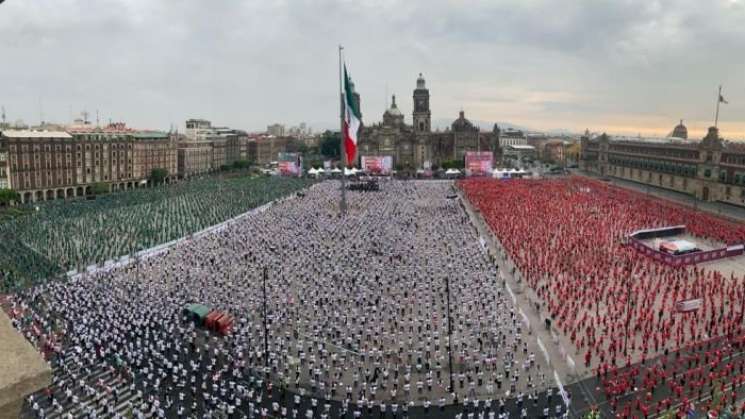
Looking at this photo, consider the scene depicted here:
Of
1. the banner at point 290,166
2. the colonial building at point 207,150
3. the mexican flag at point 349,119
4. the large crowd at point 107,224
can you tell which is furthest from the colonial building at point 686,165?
the colonial building at point 207,150

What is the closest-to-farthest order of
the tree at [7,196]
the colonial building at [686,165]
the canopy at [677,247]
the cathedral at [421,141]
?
the canopy at [677,247] → the tree at [7,196] → the colonial building at [686,165] → the cathedral at [421,141]

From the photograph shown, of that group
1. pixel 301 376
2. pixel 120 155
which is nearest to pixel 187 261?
pixel 301 376

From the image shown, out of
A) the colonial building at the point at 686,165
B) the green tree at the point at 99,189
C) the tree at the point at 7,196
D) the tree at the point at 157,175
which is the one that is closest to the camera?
the tree at the point at 7,196

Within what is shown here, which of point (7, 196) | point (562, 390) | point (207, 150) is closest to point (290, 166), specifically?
point (207, 150)

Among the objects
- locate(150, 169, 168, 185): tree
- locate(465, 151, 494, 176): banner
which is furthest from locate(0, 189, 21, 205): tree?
locate(465, 151, 494, 176): banner

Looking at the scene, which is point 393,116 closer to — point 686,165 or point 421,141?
point 421,141

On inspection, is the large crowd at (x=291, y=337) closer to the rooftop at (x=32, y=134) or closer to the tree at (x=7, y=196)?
the tree at (x=7, y=196)

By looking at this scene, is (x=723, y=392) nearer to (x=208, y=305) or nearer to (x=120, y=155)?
(x=208, y=305)

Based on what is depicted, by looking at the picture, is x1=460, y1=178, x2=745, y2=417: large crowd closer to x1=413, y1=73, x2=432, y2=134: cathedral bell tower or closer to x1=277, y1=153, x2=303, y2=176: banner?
x1=277, y1=153, x2=303, y2=176: banner

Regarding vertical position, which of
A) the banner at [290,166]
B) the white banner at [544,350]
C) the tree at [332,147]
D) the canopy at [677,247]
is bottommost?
the white banner at [544,350]
